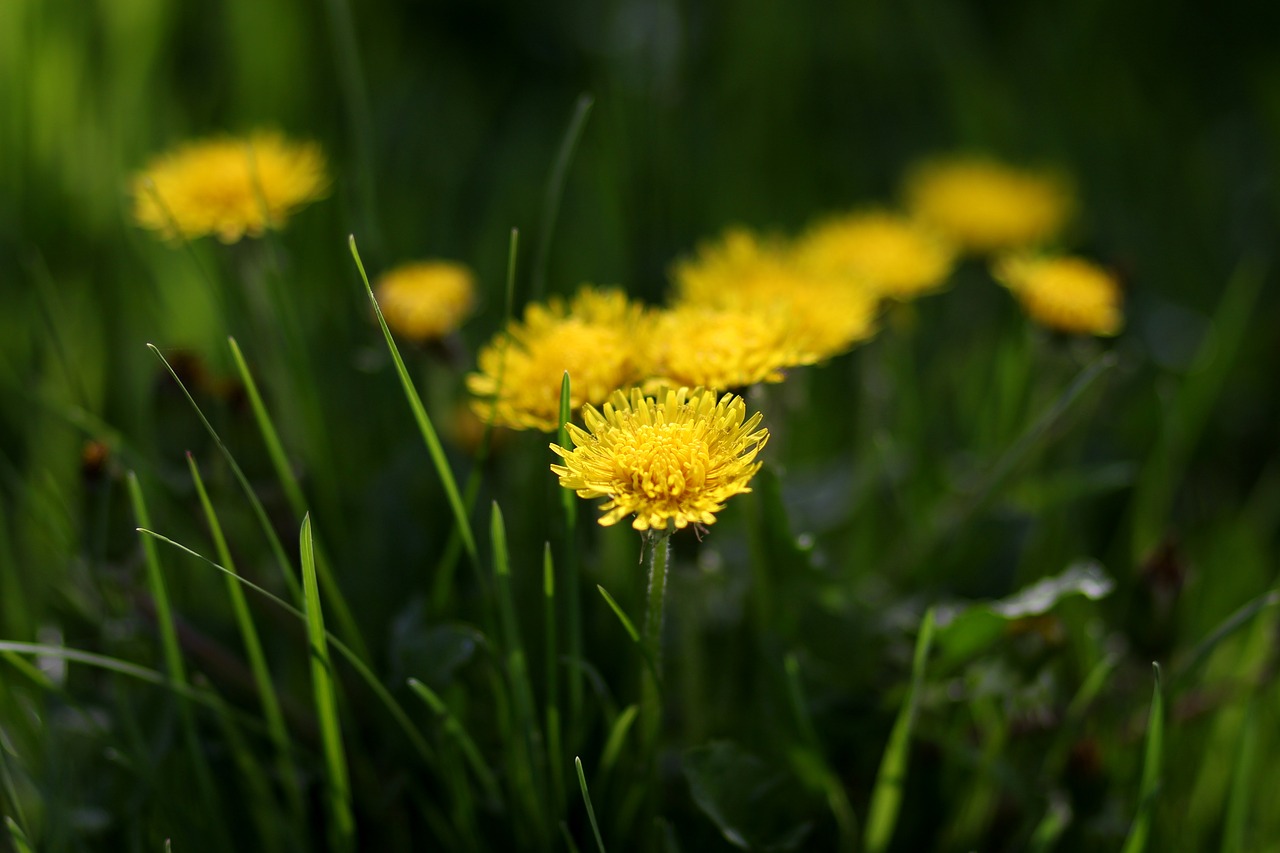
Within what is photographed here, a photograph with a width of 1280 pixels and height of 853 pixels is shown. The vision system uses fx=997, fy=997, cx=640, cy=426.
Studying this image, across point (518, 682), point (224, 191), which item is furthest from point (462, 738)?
point (224, 191)

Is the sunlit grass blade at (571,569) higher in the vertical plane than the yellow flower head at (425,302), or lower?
lower

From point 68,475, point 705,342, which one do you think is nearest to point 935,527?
point 705,342

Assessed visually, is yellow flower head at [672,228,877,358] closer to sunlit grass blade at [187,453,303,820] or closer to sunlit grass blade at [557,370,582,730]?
sunlit grass blade at [557,370,582,730]

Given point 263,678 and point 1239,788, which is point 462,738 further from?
point 1239,788

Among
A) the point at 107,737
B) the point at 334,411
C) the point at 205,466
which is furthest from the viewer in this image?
the point at 334,411

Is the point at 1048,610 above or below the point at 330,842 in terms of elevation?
above

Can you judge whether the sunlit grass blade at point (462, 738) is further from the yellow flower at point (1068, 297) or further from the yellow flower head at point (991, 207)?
the yellow flower head at point (991, 207)

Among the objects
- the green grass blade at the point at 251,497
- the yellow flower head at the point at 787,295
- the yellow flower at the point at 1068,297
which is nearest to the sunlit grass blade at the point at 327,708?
the green grass blade at the point at 251,497

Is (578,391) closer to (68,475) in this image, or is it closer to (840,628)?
(840,628)
